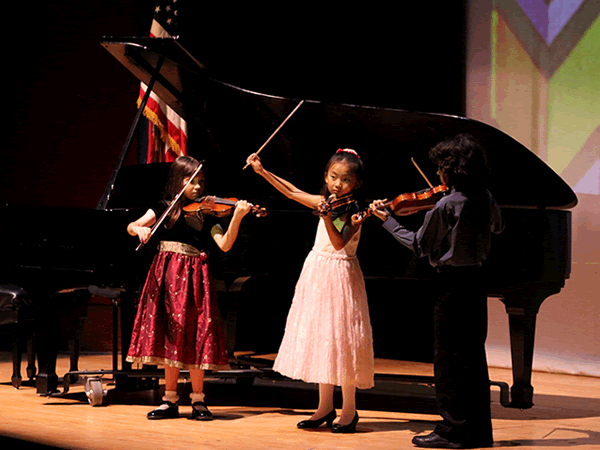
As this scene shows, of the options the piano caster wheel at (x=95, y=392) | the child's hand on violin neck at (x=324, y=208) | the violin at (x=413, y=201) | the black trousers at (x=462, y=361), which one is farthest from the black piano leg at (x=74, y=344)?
the black trousers at (x=462, y=361)

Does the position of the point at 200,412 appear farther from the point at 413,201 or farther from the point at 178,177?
the point at 413,201

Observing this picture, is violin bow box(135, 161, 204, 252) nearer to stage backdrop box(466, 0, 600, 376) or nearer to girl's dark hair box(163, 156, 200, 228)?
girl's dark hair box(163, 156, 200, 228)

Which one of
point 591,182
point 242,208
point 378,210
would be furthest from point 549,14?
point 242,208

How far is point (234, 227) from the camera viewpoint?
11.5 feet

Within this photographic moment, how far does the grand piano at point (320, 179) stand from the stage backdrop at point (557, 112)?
1492mm

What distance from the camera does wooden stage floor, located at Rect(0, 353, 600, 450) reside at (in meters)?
3.21

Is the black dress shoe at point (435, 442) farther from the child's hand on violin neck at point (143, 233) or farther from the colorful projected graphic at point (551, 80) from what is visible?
the colorful projected graphic at point (551, 80)

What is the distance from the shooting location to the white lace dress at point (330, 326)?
10.9 ft

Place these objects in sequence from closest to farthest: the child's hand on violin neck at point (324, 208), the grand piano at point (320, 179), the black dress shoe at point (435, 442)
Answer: the black dress shoe at point (435, 442) < the child's hand on violin neck at point (324, 208) < the grand piano at point (320, 179)

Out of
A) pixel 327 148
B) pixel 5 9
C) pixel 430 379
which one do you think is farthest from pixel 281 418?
pixel 5 9

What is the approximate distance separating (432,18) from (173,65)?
274cm

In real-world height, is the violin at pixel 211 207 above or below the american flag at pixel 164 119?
below

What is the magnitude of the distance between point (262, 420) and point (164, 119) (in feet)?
9.23

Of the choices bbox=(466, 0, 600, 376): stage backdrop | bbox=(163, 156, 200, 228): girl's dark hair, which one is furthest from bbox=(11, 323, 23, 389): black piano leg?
bbox=(466, 0, 600, 376): stage backdrop
